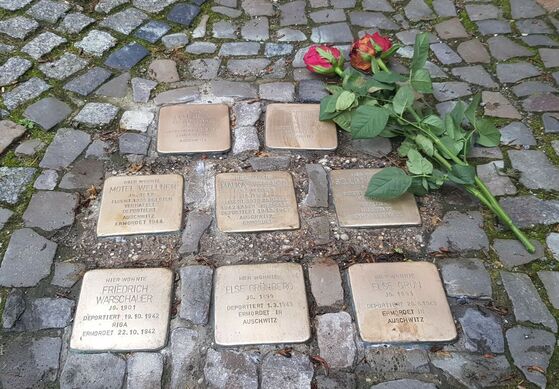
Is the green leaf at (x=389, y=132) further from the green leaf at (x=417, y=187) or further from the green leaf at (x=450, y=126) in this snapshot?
the green leaf at (x=417, y=187)

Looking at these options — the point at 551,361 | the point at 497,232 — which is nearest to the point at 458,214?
the point at 497,232

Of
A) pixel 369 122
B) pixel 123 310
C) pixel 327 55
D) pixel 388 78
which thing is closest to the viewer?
pixel 123 310

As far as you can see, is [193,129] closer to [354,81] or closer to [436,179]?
[354,81]

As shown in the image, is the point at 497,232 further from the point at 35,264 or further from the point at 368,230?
the point at 35,264

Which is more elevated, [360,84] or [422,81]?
[422,81]

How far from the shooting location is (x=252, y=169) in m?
2.46

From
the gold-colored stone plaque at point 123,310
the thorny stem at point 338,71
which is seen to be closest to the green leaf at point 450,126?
the thorny stem at point 338,71

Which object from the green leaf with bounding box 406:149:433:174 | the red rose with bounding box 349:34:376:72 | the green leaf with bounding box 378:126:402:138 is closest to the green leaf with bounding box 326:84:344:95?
the red rose with bounding box 349:34:376:72

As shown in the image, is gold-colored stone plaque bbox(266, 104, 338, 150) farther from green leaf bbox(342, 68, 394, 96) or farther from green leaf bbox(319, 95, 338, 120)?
green leaf bbox(342, 68, 394, 96)

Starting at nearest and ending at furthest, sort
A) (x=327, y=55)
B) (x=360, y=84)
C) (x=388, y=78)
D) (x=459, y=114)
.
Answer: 1. (x=459, y=114)
2. (x=388, y=78)
3. (x=360, y=84)
4. (x=327, y=55)

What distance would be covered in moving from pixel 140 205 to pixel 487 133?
1.73 meters

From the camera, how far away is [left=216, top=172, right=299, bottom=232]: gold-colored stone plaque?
2217 millimetres

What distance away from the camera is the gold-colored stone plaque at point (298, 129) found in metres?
2.54

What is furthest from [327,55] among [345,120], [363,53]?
[345,120]
